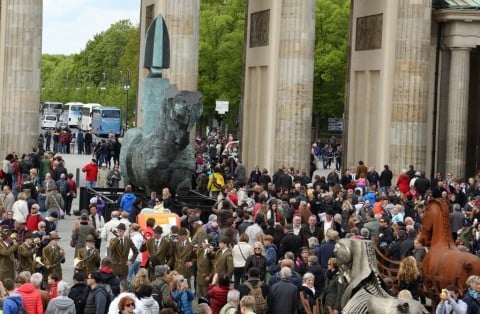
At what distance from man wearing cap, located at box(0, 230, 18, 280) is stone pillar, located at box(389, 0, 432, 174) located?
84.5 ft

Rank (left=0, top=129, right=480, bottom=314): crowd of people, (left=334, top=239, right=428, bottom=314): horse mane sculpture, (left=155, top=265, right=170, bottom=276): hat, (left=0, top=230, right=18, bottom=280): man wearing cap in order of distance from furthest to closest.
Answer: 1. (left=0, top=230, right=18, bottom=280): man wearing cap
2. (left=155, top=265, right=170, bottom=276): hat
3. (left=0, top=129, right=480, bottom=314): crowd of people
4. (left=334, top=239, right=428, bottom=314): horse mane sculpture

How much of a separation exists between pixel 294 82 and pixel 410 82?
12.5ft

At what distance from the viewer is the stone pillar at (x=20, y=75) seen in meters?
48.7

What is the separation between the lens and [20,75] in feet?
161

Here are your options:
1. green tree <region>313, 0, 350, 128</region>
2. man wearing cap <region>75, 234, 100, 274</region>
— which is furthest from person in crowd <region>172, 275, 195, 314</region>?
green tree <region>313, 0, 350, 128</region>

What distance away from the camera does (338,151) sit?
7506 centimetres

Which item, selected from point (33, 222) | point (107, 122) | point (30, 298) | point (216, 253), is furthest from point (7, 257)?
point (107, 122)

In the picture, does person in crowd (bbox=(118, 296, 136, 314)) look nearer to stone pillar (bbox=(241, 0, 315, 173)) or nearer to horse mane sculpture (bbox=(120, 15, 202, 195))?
horse mane sculpture (bbox=(120, 15, 202, 195))

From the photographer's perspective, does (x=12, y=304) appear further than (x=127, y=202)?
No

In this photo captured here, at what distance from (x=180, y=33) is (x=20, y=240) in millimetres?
21522

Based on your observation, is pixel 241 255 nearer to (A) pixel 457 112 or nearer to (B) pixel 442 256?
(B) pixel 442 256

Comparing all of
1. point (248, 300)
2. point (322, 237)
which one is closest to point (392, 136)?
point (322, 237)

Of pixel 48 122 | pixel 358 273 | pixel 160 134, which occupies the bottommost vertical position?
pixel 358 273

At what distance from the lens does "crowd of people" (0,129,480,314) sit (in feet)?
66.3
